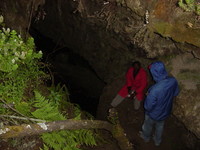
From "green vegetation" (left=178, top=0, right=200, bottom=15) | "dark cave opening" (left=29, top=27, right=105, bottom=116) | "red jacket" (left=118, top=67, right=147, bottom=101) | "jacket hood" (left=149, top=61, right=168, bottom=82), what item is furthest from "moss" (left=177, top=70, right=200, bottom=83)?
"dark cave opening" (left=29, top=27, right=105, bottom=116)

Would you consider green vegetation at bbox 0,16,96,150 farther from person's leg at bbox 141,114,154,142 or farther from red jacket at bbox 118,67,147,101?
red jacket at bbox 118,67,147,101

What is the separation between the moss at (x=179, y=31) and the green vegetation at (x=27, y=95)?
9.61ft

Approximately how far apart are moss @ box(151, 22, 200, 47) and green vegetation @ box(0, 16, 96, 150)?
115 inches

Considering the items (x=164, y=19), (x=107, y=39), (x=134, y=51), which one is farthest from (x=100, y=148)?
(x=107, y=39)

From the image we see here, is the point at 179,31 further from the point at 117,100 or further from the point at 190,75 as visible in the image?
the point at 117,100

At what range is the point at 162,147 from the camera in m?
6.61

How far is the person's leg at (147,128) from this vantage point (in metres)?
5.86

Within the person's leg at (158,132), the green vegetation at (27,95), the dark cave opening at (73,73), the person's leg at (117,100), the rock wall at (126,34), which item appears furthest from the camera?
the dark cave opening at (73,73)

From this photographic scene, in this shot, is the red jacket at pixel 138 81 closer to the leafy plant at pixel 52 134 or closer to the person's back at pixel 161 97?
the person's back at pixel 161 97

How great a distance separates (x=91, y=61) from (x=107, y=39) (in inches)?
59.7

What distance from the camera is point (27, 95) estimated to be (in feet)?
16.1

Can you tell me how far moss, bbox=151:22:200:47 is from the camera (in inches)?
193

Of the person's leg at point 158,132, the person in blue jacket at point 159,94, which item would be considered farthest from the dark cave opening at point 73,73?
the person in blue jacket at point 159,94

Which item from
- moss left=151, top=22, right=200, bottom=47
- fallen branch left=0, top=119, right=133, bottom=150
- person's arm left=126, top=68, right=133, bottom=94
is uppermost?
moss left=151, top=22, right=200, bottom=47
